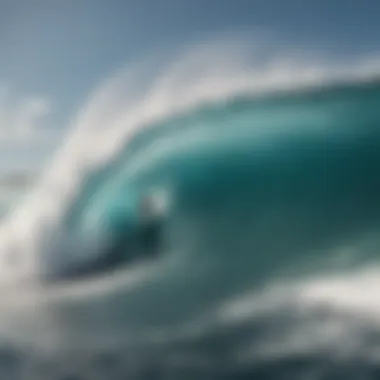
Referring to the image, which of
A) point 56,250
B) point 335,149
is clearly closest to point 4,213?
point 56,250

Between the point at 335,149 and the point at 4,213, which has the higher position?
the point at 4,213

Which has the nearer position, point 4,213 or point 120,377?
→ point 120,377

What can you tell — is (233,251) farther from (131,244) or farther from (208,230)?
(131,244)

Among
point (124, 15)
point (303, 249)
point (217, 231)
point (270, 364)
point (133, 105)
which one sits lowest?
point (270, 364)

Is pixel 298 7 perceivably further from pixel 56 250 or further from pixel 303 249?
pixel 56 250

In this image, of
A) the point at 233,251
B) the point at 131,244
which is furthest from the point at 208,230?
the point at 131,244
